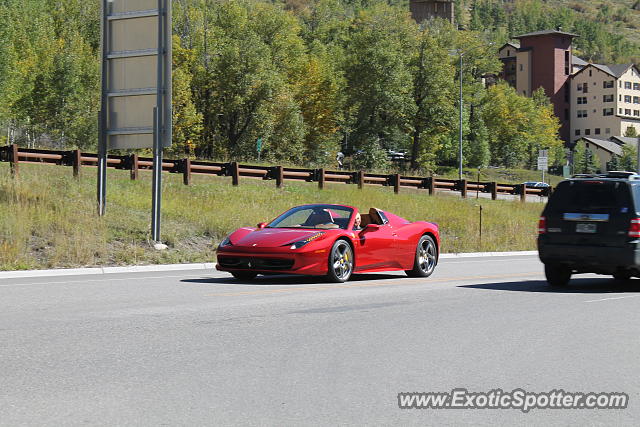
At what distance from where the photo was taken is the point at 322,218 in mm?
15477

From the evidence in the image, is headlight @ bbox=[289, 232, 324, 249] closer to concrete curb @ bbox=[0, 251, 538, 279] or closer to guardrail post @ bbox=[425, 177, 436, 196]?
concrete curb @ bbox=[0, 251, 538, 279]

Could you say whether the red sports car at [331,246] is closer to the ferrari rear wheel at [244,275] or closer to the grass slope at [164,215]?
the ferrari rear wheel at [244,275]

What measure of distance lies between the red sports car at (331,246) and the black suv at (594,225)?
2463 mm

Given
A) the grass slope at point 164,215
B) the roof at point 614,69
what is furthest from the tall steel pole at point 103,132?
the roof at point 614,69

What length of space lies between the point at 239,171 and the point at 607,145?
393 feet

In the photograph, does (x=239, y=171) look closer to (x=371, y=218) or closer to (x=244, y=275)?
(x=371, y=218)

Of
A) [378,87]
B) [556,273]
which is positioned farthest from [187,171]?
[378,87]

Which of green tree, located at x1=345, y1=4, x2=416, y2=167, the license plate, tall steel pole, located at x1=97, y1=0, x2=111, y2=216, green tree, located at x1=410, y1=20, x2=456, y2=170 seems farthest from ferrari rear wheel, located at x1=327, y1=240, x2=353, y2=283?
green tree, located at x1=410, y1=20, x2=456, y2=170

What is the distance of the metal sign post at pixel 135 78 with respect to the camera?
22.3 meters

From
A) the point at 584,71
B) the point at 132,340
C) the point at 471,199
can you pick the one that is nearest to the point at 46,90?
the point at 471,199

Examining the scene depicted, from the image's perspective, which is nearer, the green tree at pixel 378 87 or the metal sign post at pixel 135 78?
the metal sign post at pixel 135 78

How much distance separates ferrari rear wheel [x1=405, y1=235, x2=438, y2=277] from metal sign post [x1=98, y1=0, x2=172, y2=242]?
26.2 ft

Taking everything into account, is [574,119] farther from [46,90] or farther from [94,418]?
[94,418]

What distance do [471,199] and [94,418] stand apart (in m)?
39.7
